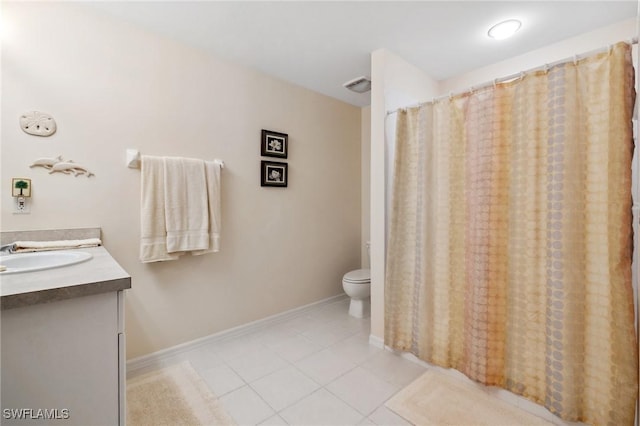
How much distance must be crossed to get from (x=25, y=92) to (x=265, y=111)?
1.50 meters

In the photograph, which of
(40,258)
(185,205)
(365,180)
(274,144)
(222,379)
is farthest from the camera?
(365,180)

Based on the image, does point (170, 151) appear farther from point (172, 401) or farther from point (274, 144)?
point (172, 401)

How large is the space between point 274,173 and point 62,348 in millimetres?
1948

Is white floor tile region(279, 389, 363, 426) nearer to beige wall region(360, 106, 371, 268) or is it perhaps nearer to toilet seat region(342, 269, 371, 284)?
toilet seat region(342, 269, 371, 284)

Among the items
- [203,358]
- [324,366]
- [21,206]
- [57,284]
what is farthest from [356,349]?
[21,206]

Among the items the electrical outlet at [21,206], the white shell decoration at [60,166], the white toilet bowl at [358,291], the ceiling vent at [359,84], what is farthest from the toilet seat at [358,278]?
the electrical outlet at [21,206]

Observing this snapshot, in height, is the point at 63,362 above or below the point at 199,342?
above

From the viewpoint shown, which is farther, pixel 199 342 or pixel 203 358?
pixel 199 342

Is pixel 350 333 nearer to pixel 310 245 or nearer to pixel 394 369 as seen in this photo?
pixel 394 369

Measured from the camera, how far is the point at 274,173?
259 cm

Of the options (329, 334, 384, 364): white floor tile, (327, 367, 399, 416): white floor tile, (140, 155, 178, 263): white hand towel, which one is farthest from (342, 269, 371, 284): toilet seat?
(140, 155, 178, 263): white hand towel

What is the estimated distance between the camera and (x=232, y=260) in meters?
2.38

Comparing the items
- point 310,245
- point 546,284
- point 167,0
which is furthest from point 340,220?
point 167,0

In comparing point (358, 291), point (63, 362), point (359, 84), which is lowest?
point (358, 291)
